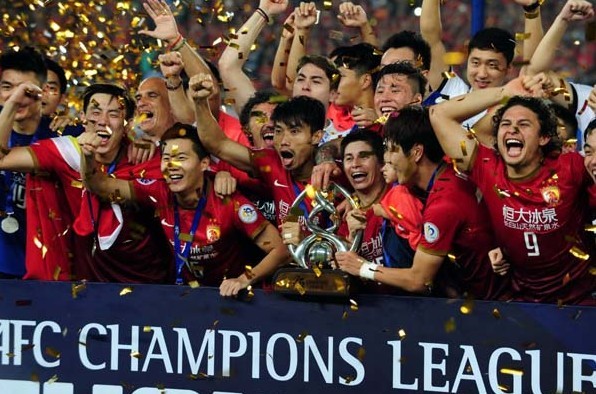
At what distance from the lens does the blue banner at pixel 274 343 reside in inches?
217

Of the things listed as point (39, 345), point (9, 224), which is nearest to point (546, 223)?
point (39, 345)

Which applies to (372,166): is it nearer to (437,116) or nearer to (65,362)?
(437,116)

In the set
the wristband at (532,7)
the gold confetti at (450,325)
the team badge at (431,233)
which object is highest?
the wristband at (532,7)

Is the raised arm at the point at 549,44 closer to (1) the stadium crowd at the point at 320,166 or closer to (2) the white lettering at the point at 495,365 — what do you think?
(1) the stadium crowd at the point at 320,166

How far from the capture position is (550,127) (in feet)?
19.2

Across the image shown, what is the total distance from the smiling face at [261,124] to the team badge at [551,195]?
1.87m

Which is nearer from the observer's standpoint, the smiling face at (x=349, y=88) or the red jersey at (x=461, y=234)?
the red jersey at (x=461, y=234)

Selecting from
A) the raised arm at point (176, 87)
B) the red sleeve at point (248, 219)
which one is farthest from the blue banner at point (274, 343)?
the raised arm at point (176, 87)

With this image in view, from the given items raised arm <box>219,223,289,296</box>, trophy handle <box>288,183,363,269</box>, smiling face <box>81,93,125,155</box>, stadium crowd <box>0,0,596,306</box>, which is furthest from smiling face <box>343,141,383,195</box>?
smiling face <box>81,93,125,155</box>

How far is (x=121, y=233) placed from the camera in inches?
270

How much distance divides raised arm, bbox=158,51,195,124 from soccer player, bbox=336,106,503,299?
4.25ft

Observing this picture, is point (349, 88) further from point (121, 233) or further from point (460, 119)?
point (121, 233)

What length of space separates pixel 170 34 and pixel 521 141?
234 cm

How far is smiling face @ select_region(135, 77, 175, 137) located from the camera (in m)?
7.38
